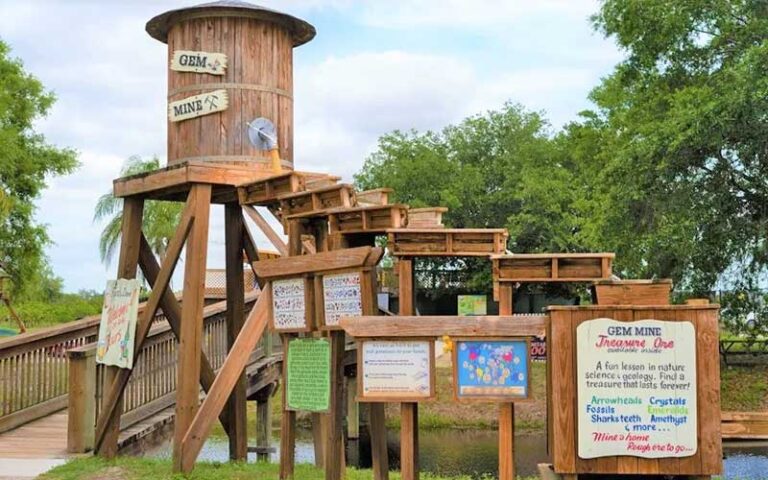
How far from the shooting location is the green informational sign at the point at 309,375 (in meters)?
7.41

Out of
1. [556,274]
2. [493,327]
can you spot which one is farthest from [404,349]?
[556,274]

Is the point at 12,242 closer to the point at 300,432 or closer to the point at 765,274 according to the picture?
the point at 300,432

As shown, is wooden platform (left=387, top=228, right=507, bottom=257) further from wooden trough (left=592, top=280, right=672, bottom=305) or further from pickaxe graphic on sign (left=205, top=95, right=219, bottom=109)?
pickaxe graphic on sign (left=205, top=95, right=219, bottom=109)

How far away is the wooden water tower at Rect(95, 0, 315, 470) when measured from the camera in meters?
8.79

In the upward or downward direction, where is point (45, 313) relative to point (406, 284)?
downward

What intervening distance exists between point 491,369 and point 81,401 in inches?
216

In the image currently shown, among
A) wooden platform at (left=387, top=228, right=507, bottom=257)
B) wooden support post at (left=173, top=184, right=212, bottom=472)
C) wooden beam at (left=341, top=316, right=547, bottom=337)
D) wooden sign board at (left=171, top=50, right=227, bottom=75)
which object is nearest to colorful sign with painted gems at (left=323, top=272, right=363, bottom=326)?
wooden beam at (left=341, top=316, right=547, bottom=337)

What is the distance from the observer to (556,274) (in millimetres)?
6176

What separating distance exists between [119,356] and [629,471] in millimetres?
6015

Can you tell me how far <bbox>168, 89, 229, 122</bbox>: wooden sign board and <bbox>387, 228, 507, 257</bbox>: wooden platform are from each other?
322 centimetres

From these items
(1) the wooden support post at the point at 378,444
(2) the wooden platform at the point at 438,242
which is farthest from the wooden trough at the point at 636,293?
(1) the wooden support post at the point at 378,444

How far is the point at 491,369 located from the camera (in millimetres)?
6324

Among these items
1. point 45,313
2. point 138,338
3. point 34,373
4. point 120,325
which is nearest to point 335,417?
point 138,338

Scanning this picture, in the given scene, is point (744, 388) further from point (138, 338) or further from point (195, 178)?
point (195, 178)
